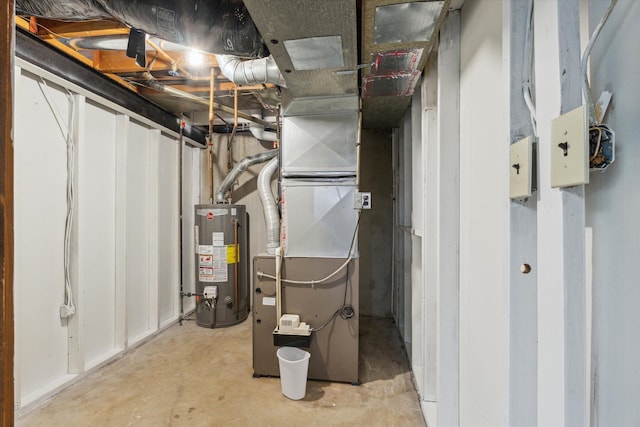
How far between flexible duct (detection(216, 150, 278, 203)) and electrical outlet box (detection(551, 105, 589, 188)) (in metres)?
2.92

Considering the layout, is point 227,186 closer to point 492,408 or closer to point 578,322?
point 492,408

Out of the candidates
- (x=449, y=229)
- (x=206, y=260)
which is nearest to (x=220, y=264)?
(x=206, y=260)

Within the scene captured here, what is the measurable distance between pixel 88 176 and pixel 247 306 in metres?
2.03

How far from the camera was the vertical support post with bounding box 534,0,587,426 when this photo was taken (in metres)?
0.56

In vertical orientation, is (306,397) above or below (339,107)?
below

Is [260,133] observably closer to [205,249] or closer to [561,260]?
[205,249]

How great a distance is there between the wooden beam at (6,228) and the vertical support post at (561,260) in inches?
38.7

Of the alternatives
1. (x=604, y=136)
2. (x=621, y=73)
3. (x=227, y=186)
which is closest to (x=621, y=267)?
(x=604, y=136)

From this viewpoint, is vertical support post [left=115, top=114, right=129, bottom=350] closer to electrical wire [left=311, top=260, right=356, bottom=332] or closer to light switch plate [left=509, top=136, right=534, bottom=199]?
electrical wire [left=311, top=260, right=356, bottom=332]

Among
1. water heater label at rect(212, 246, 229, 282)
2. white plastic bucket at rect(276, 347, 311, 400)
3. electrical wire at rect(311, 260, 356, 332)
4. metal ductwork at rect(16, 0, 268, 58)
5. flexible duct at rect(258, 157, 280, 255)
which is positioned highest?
metal ductwork at rect(16, 0, 268, 58)

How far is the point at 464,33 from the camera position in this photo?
134 centimetres

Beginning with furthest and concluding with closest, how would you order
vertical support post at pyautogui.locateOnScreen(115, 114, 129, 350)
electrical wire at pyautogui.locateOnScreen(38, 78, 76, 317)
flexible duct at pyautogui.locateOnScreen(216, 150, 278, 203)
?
flexible duct at pyautogui.locateOnScreen(216, 150, 278, 203), vertical support post at pyautogui.locateOnScreen(115, 114, 129, 350), electrical wire at pyautogui.locateOnScreen(38, 78, 76, 317)

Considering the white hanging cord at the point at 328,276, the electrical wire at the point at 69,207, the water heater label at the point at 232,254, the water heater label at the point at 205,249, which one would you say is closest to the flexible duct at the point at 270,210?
the white hanging cord at the point at 328,276

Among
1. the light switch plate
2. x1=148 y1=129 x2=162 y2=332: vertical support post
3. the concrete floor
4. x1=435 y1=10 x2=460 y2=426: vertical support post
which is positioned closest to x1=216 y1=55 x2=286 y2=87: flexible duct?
x1=435 y1=10 x2=460 y2=426: vertical support post
